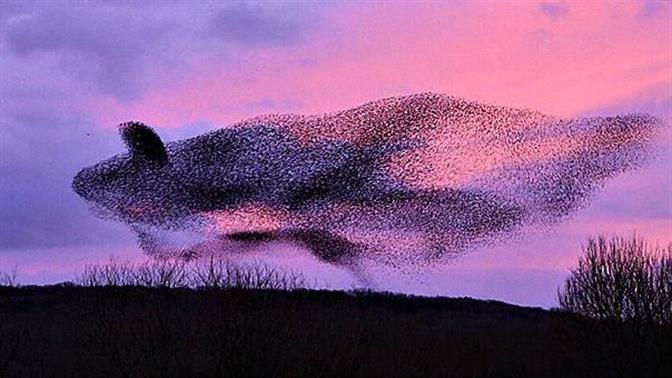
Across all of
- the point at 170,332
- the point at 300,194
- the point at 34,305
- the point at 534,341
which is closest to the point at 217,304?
the point at 170,332

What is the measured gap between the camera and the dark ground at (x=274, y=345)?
2172 centimetres

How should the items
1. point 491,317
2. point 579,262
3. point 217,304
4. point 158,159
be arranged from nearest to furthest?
point 217,304 < point 158,159 < point 579,262 < point 491,317

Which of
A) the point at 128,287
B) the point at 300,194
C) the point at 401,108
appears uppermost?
the point at 401,108

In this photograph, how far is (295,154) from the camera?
75.3 feet

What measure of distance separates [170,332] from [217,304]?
5.25 ft

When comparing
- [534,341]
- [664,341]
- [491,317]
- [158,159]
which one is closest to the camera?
[158,159]

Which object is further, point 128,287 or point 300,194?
point 128,287

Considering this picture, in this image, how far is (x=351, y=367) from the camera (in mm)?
23078

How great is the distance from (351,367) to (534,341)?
1527 cm

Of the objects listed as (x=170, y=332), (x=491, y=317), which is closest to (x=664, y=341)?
(x=170, y=332)

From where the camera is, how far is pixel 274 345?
21.8m

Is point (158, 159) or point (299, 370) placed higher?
point (158, 159)

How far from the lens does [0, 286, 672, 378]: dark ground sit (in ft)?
71.3

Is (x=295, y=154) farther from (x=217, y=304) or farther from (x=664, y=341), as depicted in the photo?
(x=664, y=341)
